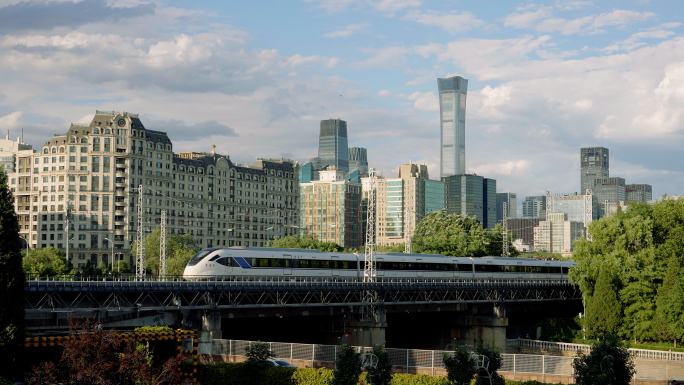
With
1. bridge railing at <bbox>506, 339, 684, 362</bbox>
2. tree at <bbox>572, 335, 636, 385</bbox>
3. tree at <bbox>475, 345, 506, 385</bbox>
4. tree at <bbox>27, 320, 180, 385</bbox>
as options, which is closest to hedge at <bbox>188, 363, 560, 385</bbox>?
tree at <bbox>475, 345, 506, 385</bbox>

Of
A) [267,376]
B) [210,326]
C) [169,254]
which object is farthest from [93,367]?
[169,254]

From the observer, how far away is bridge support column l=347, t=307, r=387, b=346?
82.4 metres

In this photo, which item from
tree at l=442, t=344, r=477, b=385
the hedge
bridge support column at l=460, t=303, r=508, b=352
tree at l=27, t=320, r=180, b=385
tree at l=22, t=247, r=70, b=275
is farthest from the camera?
tree at l=22, t=247, r=70, b=275

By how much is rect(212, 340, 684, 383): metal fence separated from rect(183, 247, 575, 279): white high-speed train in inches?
851

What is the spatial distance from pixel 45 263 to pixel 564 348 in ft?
307

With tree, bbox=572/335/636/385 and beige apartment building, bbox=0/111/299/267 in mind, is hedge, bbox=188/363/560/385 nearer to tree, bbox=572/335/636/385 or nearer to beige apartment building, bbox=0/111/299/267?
tree, bbox=572/335/636/385

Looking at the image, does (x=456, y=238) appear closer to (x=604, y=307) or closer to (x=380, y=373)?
(x=604, y=307)

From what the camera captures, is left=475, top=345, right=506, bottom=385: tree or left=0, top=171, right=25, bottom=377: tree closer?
left=475, top=345, right=506, bottom=385: tree

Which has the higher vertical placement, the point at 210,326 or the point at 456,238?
the point at 456,238

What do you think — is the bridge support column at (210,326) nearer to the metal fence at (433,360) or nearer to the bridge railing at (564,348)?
the metal fence at (433,360)

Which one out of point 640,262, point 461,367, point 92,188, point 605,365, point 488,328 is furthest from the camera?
point 92,188

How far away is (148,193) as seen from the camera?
191 metres

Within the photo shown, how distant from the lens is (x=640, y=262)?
92.0 m

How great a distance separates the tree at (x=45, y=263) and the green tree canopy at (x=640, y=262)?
8060 centimetres
